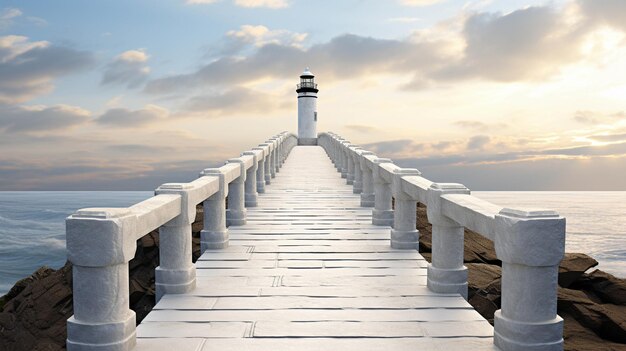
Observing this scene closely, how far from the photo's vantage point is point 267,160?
16.9 meters

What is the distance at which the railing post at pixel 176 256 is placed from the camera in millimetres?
5633

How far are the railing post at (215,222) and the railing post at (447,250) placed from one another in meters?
3.26

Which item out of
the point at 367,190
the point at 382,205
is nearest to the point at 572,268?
the point at 367,190

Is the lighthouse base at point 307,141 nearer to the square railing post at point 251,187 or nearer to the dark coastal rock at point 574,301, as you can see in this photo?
the dark coastal rock at point 574,301

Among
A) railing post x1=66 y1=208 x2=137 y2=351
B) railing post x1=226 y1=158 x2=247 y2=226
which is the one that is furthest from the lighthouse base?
railing post x1=66 y1=208 x2=137 y2=351

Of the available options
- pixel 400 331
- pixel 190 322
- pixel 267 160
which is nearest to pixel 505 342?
pixel 400 331

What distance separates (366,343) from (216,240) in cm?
376

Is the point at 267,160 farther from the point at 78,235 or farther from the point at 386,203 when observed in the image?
the point at 78,235

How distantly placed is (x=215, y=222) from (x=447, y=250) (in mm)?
3517

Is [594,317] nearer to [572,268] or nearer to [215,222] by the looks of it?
[572,268]

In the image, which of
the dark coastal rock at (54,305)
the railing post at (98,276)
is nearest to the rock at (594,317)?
the dark coastal rock at (54,305)

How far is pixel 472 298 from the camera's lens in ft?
29.9

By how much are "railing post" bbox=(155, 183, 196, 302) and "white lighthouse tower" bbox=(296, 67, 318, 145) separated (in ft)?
131

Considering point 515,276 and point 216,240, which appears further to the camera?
point 216,240
